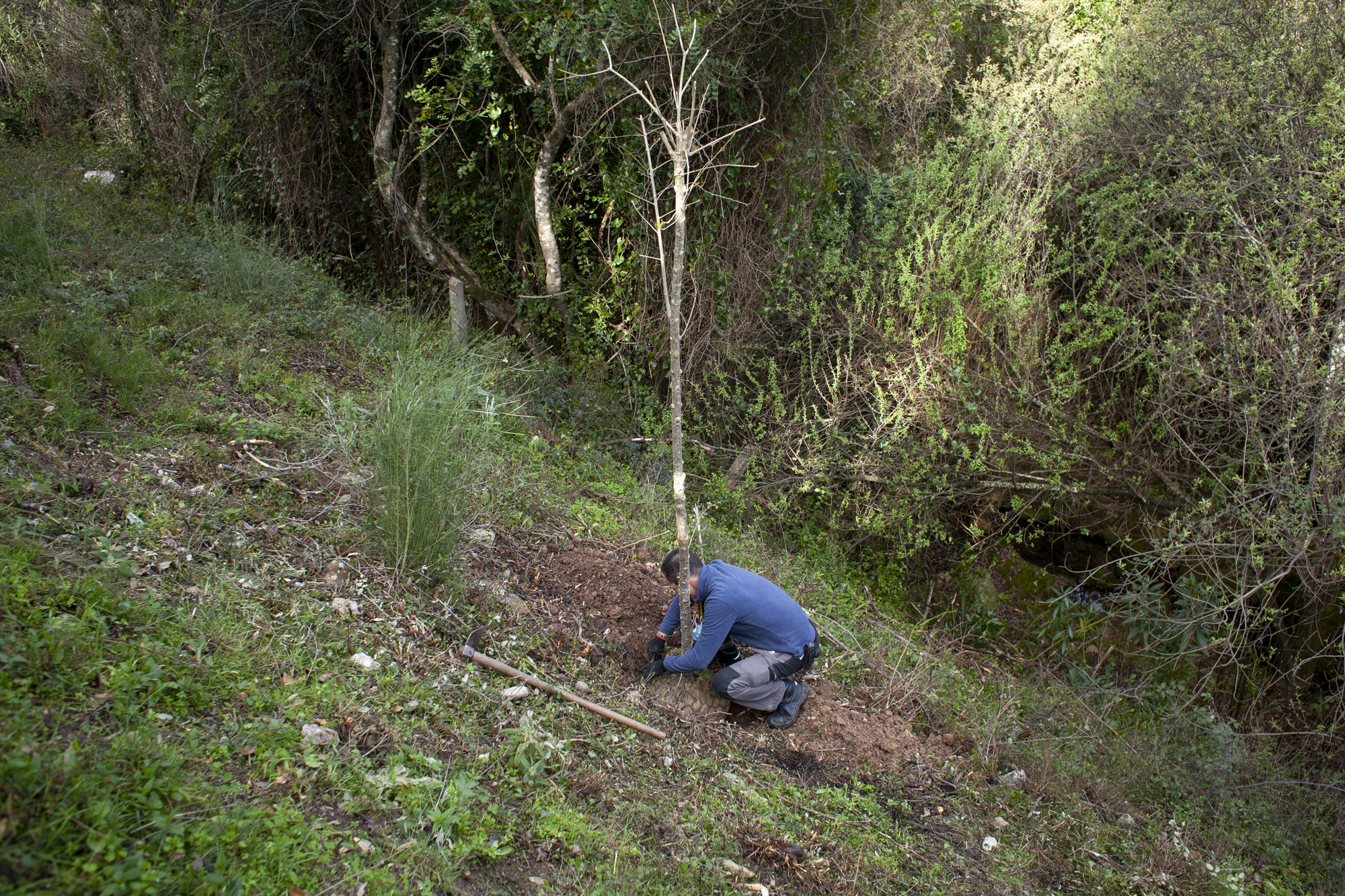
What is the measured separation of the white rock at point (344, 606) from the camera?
11.4 feet

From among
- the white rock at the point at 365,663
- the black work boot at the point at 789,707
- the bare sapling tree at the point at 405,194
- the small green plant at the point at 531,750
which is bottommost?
the black work boot at the point at 789,707

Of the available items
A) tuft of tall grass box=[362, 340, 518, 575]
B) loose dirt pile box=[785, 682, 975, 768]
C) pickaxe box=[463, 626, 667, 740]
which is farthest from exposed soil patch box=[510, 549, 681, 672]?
loose dirt pile box=[785, 682, 975, 768]

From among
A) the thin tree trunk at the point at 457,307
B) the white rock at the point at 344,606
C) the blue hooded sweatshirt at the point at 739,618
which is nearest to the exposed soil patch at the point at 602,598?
the blue hooded sweatshirt at the point at 739,618

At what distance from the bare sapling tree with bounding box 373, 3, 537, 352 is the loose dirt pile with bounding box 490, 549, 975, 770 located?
380 centimetres

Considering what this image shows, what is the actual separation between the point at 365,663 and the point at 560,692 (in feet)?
2.89

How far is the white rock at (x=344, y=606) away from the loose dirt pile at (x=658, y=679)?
0.96 m

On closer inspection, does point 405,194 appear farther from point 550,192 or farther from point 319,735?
point 319,735

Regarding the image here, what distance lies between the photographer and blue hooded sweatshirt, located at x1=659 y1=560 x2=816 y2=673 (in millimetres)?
3896

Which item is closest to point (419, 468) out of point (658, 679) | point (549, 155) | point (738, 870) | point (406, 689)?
point (406, 689)

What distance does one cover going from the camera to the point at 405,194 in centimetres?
829

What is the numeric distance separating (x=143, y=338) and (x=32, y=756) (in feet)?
13.2

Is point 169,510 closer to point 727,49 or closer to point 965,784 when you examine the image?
point 965,784

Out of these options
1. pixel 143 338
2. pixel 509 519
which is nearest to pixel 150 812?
pixel 509 519

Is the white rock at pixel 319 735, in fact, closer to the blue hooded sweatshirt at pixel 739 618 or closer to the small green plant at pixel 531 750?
the small green plant at pixel 531 750
